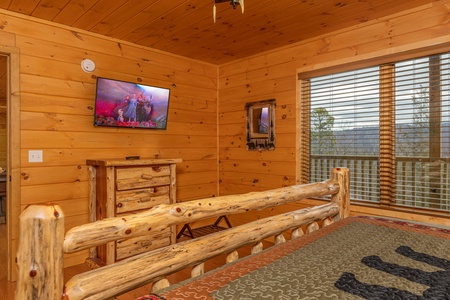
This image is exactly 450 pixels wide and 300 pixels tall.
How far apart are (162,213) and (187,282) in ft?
0.92

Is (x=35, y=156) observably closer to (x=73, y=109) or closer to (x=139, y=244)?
(x=73, y=109)

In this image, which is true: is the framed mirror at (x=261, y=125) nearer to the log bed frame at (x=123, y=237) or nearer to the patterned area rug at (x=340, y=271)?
the log bed frame at (x=123, y=237)

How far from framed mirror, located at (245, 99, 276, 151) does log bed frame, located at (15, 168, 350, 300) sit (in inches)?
71.9

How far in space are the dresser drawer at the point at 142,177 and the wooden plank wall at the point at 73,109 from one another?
529 mm

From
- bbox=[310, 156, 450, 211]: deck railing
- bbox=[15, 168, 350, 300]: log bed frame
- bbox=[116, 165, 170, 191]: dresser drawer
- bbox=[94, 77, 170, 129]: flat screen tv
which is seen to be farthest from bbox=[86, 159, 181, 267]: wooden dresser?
bbox=[310, 156, 450, 211]: deck railing

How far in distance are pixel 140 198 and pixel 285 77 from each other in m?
2.12

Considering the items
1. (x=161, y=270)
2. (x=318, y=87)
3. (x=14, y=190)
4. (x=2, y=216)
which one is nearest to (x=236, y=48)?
(x=318, y=87)

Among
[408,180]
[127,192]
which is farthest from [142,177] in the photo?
[408,180]

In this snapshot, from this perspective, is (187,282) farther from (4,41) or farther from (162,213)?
(4,41)

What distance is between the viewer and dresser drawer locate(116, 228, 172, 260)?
110 inches

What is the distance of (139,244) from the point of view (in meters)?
2.92

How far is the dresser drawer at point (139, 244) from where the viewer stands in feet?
9.16

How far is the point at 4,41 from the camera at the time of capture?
258cm

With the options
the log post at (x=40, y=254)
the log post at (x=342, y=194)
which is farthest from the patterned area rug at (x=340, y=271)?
the log post at (x=342, y=194)
